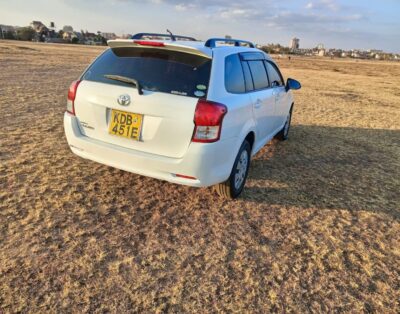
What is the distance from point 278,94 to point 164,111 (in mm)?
2883

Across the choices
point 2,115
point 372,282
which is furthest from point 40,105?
point 372,282

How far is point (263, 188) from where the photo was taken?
4.84m

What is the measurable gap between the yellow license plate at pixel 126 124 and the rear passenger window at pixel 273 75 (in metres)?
2.73

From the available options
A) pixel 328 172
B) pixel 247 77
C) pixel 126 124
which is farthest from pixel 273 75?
pixel 126 124

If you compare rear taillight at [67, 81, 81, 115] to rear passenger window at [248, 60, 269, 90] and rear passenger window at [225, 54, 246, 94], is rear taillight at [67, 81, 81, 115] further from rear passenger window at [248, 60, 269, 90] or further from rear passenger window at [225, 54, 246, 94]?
rear passenger window at [248, 60, 269, 90]

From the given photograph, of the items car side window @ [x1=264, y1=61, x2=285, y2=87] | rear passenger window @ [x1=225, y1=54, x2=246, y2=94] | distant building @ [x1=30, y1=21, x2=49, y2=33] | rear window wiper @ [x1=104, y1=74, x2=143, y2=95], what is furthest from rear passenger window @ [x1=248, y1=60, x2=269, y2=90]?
distant building @ [x1=30, y1=21, x2=49, y2=33]

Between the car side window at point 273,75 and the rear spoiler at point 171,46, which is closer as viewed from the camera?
the rear spoiler at point 171,46

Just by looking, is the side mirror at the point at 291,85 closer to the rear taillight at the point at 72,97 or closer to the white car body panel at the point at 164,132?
the white car body panel at the point at 164,132

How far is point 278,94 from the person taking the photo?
5.82 m

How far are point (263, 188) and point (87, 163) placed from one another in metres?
2.44

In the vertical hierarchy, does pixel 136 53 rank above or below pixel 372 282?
above

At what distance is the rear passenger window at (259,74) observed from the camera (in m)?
4.77

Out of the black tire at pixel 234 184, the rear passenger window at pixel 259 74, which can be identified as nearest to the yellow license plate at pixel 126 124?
the black tire at pixel 234 184

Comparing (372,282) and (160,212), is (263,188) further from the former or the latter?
(372,282)
